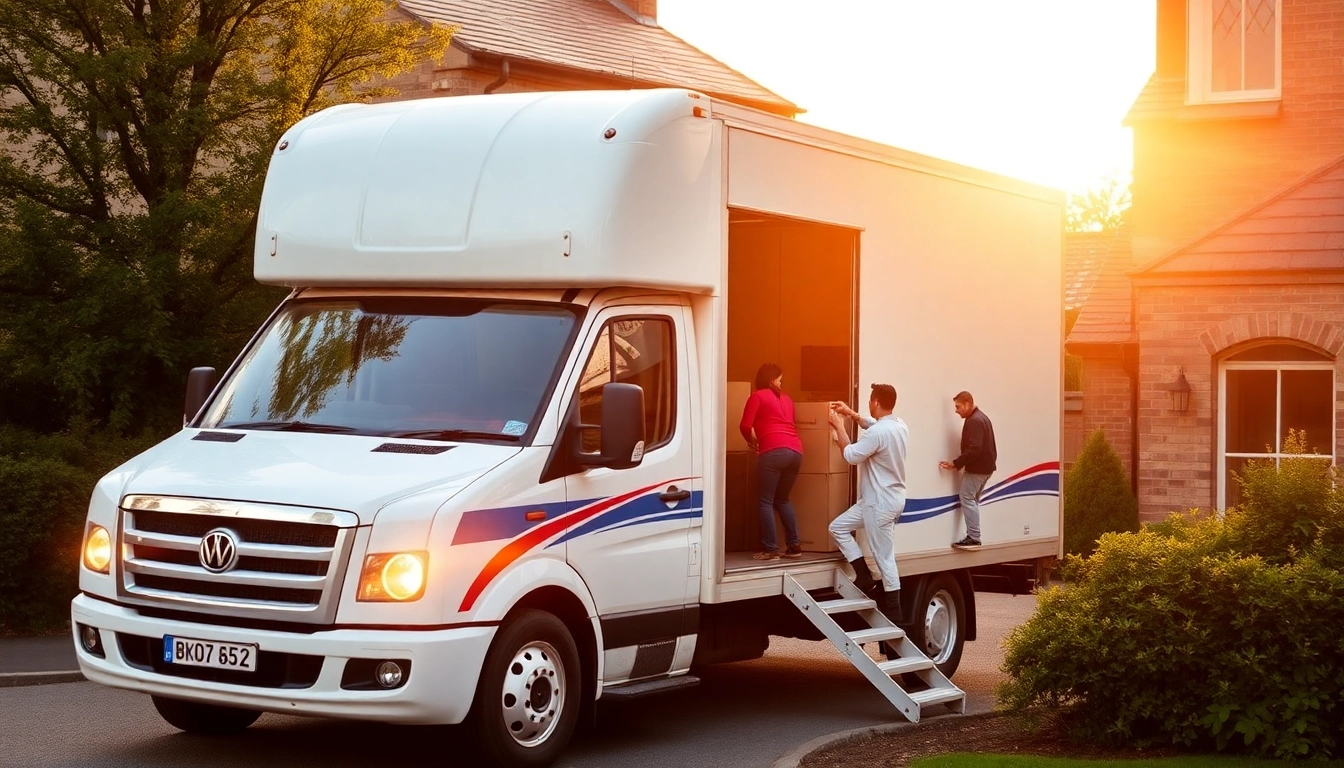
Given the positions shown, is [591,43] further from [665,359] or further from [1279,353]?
[665,359]

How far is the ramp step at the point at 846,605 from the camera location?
11.0 m

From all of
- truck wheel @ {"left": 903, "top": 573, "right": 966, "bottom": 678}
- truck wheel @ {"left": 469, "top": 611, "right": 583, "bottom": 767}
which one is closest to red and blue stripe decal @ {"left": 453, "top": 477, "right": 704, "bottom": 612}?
truck wheel @ {"left": 469, "top": 611, "right": 583, "bottom": 767}

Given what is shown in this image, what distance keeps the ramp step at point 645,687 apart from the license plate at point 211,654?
6.38 ft

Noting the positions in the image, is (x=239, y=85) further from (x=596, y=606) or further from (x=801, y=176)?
(x=596, y=606)

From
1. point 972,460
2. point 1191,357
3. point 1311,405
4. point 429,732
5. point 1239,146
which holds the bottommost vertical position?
point 429,732

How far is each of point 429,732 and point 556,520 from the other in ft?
6.52

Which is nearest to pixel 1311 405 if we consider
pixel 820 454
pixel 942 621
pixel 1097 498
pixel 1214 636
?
pixel 1097 498

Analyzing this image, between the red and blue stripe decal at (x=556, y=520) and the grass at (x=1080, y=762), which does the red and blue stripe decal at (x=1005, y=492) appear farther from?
the grass at (x=1080, y=762)

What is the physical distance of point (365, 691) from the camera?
8094 mm

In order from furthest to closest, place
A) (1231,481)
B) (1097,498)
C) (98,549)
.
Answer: (1097,498)
(1231,481)
(98,549)

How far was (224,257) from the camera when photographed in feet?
53.8

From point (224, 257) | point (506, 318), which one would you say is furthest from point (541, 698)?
point (224, 257)

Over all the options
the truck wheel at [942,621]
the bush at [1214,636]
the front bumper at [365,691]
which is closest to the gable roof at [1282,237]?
the truck wheel at [942,621]

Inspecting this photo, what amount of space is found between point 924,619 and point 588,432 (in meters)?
4.18
